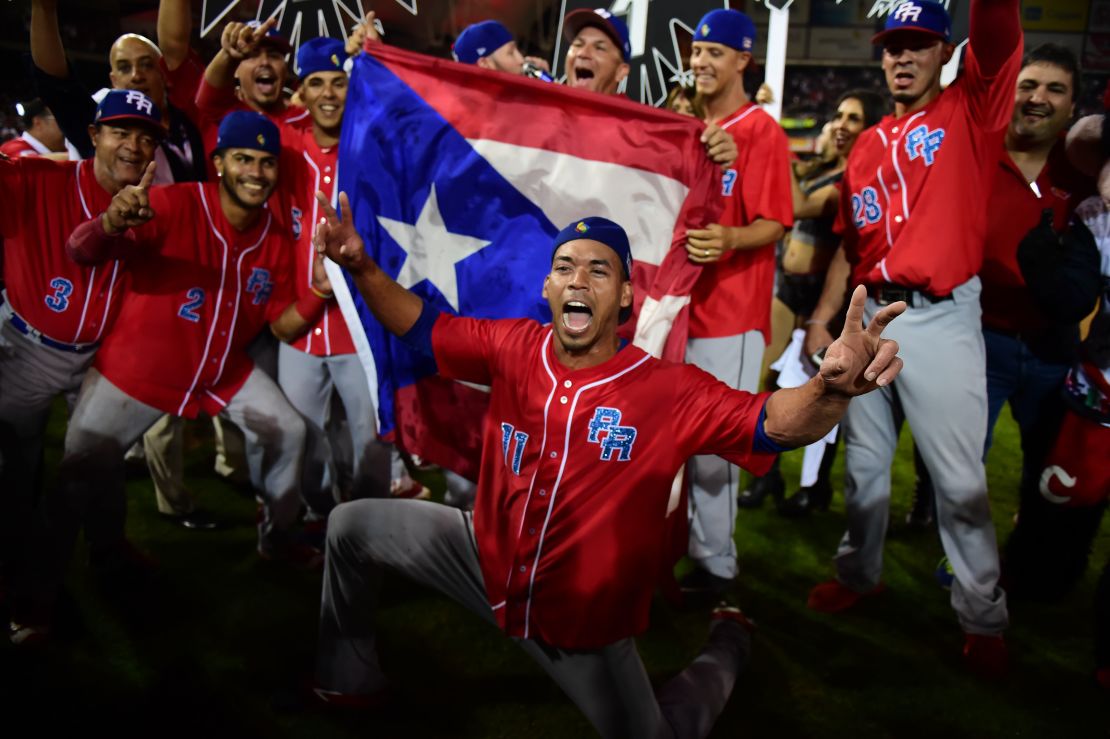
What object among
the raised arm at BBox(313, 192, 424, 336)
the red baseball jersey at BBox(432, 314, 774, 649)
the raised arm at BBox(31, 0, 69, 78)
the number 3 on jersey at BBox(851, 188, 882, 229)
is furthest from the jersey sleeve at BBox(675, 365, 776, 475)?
the raised arm at BBox(31, 0, 69, 78)

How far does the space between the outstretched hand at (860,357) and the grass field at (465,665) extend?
63.1 inches

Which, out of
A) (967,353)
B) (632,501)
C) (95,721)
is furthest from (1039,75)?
(95,721)

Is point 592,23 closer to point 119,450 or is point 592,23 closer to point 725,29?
point 725,29

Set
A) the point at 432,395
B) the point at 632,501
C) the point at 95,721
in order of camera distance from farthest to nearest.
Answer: the point at 432,395, the point at 95,721, the point at 632,501

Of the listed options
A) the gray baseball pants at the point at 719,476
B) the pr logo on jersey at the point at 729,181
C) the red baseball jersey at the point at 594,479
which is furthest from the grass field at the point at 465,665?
the pr logo on jersey at the point at 729,181

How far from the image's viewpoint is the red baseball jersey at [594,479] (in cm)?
245

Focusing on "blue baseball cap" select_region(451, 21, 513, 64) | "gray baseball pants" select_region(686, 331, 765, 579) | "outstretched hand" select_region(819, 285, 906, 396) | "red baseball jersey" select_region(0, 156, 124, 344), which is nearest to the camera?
"outstretched hand" select_region(819, 285, 906, 396)

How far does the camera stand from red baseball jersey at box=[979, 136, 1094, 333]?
3.62 metres

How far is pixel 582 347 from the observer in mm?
2484

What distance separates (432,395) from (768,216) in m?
1.60

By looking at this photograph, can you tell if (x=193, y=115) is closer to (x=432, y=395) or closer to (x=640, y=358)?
(x=432, y=395)

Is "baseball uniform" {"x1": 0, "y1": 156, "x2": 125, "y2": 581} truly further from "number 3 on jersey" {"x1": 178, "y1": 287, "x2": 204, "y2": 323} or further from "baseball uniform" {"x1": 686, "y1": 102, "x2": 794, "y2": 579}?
"baseball uniform" {"x1": 686, "y1": 102, "x2": 794, "y2": 579}

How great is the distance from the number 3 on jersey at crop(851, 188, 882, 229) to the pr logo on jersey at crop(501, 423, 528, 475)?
1891 millimetres

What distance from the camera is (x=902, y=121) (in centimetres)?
341
